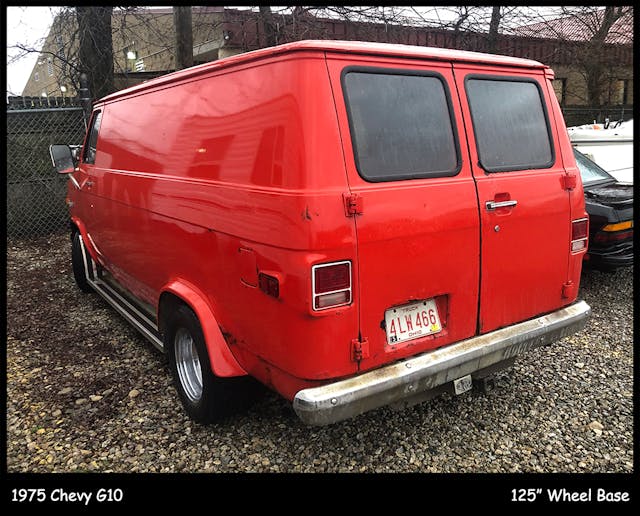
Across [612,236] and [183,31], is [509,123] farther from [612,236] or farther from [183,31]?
[183,31]

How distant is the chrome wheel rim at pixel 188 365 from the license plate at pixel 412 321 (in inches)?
54.5

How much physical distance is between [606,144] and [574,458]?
18.6 ft

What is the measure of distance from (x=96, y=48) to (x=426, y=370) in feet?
29.4

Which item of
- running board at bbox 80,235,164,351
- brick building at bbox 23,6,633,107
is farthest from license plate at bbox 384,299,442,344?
brick building at bbox 23,6,633,107

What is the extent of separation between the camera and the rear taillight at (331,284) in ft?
7.57

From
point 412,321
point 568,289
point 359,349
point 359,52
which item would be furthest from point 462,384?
point 359,52

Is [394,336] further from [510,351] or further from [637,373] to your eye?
[637,373]

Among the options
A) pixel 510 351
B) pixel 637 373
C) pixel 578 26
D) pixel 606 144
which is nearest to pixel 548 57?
pixel 578 26

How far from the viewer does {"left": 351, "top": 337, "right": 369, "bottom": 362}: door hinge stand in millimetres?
2459

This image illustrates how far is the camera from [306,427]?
10.6 ft

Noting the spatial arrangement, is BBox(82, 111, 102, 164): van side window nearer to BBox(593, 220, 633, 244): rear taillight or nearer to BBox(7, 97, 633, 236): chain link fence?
BBox(7, 97, 633, 236): chain link fence

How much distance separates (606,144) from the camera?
7164 mm

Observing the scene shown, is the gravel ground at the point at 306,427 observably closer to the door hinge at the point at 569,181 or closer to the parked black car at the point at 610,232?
the parked black car at the point at 610,232

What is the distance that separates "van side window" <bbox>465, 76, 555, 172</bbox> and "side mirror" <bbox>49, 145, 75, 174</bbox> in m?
4.23
